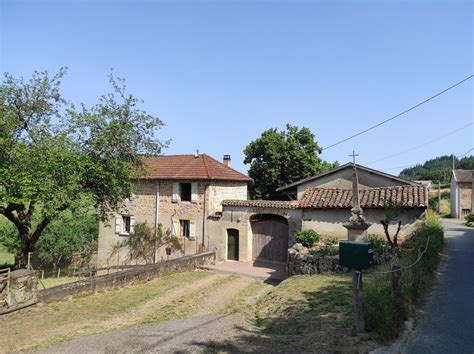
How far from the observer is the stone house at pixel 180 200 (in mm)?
19594

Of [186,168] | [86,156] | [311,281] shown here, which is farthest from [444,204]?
[86,156]

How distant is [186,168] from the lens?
20.9 metres

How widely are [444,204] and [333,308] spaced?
5830 cm

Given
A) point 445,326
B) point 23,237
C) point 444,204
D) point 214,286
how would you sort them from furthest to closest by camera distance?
point 444,204, point 23,237, point 214,286, point 445,326

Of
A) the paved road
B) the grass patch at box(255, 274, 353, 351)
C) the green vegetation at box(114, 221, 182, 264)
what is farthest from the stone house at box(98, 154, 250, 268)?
the paved road

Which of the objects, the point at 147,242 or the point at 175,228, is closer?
the point at 175,228

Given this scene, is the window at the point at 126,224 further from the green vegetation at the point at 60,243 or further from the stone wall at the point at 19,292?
the stone wall at the point at 19,292

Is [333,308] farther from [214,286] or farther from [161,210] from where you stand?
[161,210]

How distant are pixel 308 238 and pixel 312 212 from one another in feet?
4.99

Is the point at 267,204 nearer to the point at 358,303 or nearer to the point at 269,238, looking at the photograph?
the point at 269,238

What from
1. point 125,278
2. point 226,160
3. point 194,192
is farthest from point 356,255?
point 226,160

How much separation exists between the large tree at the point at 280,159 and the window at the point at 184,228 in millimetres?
9834

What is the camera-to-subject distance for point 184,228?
20.4 metres

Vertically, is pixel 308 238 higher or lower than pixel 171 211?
lower
